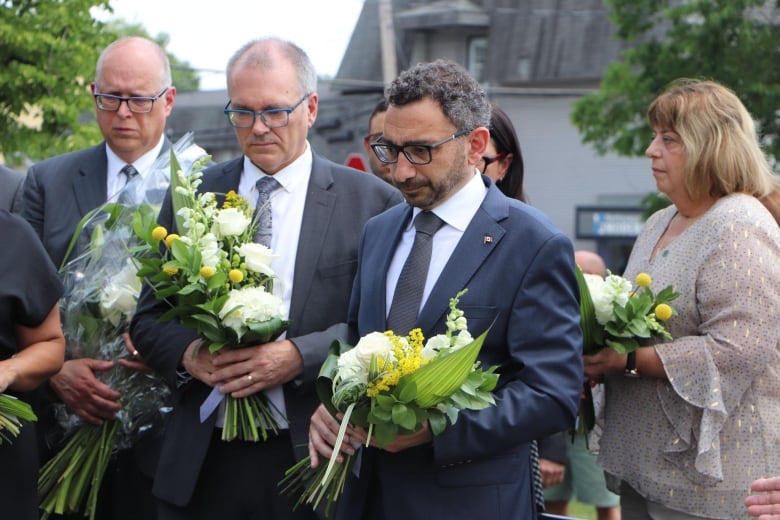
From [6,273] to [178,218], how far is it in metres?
0.65

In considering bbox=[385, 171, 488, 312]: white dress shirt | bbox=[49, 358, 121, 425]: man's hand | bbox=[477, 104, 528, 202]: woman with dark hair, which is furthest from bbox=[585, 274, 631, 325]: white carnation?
bbox=[49, 358, 121, 425]: man's hand

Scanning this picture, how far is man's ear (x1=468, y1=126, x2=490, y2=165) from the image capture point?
3887 mm

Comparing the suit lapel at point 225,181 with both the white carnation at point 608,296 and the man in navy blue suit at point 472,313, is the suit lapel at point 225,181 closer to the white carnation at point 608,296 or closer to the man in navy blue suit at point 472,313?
the man in navy blue suit at point 472,313

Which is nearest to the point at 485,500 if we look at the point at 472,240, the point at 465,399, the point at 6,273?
the point at 465,399

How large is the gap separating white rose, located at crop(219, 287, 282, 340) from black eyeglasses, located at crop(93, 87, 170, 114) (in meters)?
1.66

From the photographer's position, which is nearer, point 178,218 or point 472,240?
point 472,240

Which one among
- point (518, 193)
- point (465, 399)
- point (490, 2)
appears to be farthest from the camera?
point (490, 2)

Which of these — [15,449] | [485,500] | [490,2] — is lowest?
[490,2]

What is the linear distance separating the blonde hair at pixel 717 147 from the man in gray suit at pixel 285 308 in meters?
1.27

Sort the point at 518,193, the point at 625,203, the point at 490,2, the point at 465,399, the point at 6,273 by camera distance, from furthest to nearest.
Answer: the point at 490,2 → the point at 625,203 → the point at 518,193 → the point at 6,273 → the point at 465,399

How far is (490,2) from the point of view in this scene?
33.8 metres

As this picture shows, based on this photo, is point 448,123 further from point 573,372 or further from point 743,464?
point 743,464

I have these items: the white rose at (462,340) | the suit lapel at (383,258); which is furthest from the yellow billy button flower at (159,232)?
the white rose at (462,340)

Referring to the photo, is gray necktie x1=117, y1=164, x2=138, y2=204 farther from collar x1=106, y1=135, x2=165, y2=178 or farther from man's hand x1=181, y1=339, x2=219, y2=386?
man's hand x1=181, y1=339, x2=219, y2=386
